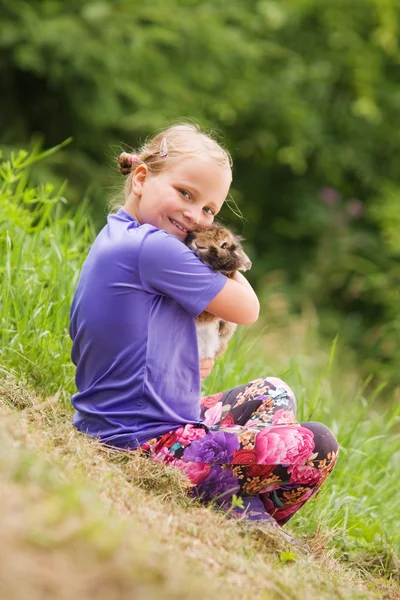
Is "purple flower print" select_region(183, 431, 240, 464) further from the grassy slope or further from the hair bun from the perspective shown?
the hair bun

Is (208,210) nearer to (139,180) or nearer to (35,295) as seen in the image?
(139,180)

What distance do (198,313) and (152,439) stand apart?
0.42m

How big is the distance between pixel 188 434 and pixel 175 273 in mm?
505

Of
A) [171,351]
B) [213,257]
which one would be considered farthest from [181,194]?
[171,351]

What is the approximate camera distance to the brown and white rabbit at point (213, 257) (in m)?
2.83

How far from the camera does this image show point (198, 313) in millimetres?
2771

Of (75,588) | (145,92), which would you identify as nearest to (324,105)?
(145,92)

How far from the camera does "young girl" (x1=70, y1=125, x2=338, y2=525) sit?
2.74 m

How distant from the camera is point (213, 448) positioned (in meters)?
2.75

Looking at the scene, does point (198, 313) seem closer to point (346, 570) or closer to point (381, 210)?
point (346, 570)

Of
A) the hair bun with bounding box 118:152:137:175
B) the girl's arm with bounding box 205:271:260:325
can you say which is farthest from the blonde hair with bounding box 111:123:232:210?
the girl's arm with bounding box 205:271:260:325

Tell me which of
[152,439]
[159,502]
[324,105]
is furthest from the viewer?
[324,105]

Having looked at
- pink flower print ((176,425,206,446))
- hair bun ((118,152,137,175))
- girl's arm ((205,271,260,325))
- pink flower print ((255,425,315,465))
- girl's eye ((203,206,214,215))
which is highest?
girl's eye ((203,206,214,215))

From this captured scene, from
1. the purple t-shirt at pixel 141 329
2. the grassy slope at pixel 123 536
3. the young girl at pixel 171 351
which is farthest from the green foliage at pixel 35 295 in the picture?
the purple t-shirt at pixel 141 329
